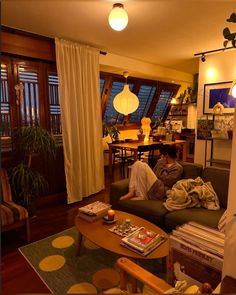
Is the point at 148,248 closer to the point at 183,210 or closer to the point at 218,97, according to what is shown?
the point at 183,210

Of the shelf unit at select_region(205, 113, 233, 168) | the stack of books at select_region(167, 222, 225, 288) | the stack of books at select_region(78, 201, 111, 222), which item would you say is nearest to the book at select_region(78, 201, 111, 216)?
the stack of books at select_region(78, 201, 111, 222)

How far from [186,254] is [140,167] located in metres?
1.66

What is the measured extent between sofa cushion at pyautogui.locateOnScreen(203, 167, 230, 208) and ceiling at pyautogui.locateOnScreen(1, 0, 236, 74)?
1.78m

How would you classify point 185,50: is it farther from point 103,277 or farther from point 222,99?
point 103,277

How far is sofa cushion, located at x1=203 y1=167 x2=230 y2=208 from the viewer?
2.48 m

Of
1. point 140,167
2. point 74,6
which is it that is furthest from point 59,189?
point 74,6

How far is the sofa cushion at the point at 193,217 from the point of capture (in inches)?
85.2

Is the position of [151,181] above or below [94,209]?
above

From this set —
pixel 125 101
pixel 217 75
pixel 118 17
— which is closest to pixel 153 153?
pixel 125 101

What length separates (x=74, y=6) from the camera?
231 cm

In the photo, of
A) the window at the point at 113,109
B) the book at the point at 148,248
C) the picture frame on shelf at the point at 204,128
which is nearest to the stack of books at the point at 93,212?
the book at the point at 148,248

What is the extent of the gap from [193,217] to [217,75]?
2984mm

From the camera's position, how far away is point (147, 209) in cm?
248

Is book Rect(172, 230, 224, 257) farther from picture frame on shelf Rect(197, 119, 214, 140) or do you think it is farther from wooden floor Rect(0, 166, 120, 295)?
picture frame on shelf Rect(197, 119, 214, 140)
